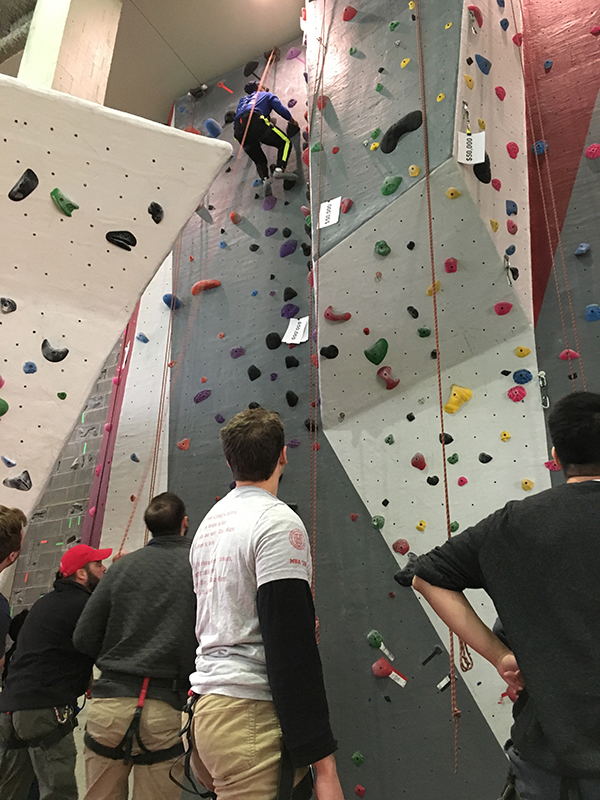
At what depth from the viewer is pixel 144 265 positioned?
106 inches

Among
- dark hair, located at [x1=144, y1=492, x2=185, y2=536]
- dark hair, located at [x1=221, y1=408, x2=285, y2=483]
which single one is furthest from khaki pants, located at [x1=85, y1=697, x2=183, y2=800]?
dark hair, located at [x1=221, y1=408, x2=285, y2=483]

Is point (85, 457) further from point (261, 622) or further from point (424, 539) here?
point (261, 622)

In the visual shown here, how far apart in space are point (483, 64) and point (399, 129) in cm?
43

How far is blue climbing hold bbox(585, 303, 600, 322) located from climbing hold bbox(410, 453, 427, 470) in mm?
918

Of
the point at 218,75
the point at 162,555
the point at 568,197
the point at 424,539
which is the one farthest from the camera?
the point at 218,75

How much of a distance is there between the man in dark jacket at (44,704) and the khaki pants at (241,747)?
1164mm

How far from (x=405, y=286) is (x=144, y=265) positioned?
114 centimetres

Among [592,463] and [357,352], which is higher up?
[357,352]

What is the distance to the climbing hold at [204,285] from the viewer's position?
3.99 metres

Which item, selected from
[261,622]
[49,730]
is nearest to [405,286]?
[261,622]

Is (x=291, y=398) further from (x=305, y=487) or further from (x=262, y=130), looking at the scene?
(x=262, y=130)

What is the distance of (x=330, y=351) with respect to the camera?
9.27 ft

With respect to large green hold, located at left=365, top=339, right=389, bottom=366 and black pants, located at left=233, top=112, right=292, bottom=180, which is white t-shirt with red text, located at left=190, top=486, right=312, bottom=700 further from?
black pants, located at left=233, top=112, right=292, bottom=180

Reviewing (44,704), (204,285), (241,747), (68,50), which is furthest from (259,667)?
(68,50)
